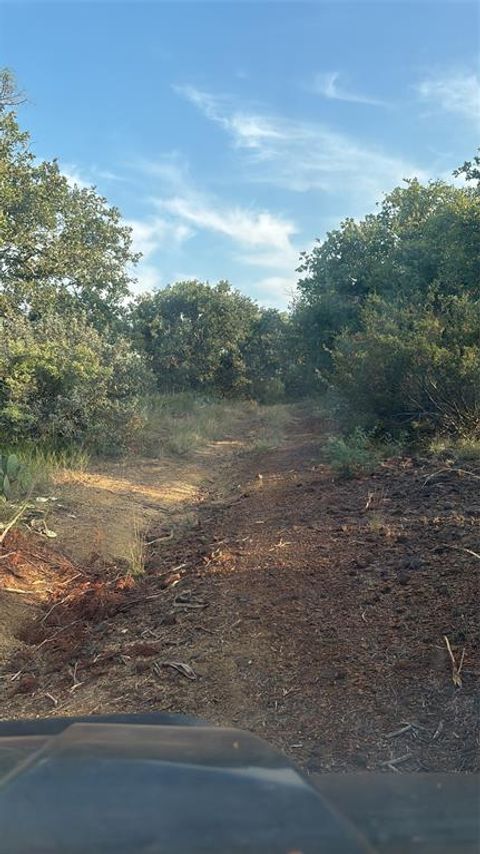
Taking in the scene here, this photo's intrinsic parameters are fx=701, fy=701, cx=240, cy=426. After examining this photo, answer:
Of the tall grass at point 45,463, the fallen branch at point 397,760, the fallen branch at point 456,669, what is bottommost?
the fallen branch at point 397,760

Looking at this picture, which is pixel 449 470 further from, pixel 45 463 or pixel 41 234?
pixel 41 234

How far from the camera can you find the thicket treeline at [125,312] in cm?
1068

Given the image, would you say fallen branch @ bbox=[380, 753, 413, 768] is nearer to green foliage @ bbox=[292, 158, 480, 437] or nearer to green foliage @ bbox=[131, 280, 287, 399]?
green foliage @ bbox=[292, 158, 480, 437]

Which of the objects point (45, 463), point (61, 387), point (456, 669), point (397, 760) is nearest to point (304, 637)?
point (456, 669)

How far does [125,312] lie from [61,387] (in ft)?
41.1

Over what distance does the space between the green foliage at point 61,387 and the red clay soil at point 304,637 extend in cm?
502

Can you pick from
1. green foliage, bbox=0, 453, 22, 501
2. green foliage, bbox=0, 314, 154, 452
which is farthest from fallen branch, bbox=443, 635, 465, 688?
green foliage, bbox=0, 314, 154, 452

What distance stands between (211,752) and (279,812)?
1.19 ft

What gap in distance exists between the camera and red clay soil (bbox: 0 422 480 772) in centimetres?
350

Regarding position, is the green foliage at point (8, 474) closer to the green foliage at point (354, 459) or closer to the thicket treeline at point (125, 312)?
the thicket treeline at point (125, 312)

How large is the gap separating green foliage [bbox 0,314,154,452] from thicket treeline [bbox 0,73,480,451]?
0.08 ft

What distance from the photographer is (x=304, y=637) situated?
445 cm

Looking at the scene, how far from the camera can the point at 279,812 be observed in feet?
4.83

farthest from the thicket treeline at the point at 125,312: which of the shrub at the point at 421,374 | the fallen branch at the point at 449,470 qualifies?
the fallen branch at the point at 449,470
